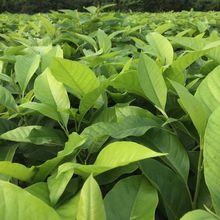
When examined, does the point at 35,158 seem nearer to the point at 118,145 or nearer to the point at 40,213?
the point at 118,145

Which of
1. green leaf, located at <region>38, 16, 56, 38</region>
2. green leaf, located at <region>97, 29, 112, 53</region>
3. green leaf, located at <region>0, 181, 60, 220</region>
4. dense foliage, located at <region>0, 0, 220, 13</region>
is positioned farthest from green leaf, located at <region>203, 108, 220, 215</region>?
dense foliage, located at <region>0, 0, 220, 13</region>

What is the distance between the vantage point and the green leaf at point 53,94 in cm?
127

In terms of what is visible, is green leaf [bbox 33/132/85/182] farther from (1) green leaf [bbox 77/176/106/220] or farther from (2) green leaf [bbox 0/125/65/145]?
(1) green leaf [bbox 77/176/106/220]

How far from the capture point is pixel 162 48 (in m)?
1.70

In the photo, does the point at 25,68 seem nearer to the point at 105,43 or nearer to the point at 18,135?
the point at 18,135

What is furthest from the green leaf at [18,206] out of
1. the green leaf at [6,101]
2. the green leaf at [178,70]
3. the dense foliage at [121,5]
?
the dense foliage at [121,5]

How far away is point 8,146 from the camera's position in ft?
4.20

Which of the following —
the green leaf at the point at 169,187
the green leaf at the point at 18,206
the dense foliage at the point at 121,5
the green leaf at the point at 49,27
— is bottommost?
the dense foliage at the point at 121,5

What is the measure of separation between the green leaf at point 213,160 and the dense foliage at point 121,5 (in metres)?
14.6

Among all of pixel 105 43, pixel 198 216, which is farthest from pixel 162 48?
pixel 198 216

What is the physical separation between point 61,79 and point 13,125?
0.25 metres

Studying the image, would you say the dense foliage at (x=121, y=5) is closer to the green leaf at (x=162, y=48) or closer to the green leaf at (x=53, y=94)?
the green leaf at (x=162, y=48)

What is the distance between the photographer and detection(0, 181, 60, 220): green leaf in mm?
658

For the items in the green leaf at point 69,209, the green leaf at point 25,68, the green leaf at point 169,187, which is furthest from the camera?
the green leaf at point 25,68
